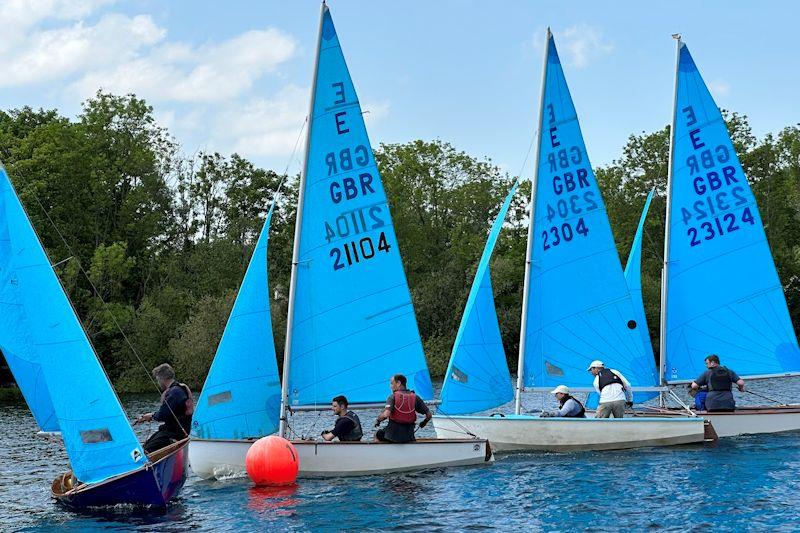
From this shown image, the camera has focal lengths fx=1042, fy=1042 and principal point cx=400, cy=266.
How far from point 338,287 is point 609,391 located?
5055 mm

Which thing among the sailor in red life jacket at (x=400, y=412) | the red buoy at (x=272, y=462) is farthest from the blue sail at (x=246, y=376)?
the sailor in red life jacket at (x=400, y=412)

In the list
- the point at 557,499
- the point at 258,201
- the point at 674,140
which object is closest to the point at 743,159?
the point at 258,201

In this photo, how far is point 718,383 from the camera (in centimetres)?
1922

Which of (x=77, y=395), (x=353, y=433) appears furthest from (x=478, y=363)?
(x=77, y=395)

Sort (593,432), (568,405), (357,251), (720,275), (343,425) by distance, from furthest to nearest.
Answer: (720,275), (568,405), (593,432), (357,251), (343,425)

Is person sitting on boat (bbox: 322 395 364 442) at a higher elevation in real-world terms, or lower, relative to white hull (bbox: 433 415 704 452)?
higher

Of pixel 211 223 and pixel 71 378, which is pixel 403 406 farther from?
pixel 211 223

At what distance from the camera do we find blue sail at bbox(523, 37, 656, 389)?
19.4 metres

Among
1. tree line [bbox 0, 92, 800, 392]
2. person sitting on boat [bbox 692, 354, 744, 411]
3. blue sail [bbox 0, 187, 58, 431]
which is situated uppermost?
tree line [bbox 0, 92, 800, 392]

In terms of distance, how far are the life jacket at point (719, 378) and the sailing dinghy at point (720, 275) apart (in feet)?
4.83

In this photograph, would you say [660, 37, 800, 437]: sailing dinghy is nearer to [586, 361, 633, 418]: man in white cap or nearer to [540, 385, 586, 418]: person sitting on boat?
[586, 361, 633, 418]: man in white cap

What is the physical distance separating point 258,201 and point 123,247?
39.1 ft

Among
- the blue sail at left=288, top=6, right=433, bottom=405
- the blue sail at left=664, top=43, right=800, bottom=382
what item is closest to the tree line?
the blue sail at left=664, top=43, right=800, bottom=382

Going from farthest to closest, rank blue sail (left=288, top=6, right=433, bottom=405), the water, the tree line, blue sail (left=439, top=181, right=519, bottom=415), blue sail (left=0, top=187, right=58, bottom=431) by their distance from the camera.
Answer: the tree line < blue sail (left=439, top=181, right=519, bottom=415) < blue sail (left=288, top=6, right=433, bottom=405) < blue sail (left=0, top=187, right=58, bottom=431) < the water
